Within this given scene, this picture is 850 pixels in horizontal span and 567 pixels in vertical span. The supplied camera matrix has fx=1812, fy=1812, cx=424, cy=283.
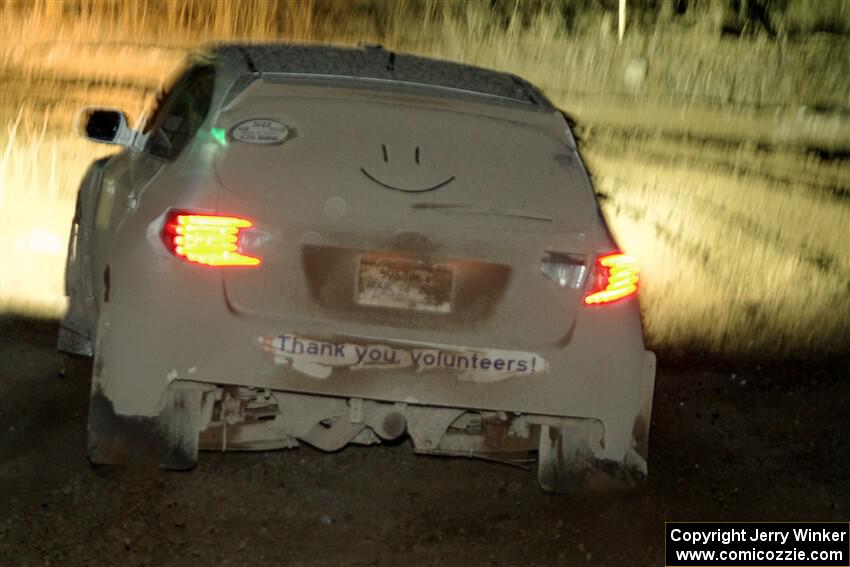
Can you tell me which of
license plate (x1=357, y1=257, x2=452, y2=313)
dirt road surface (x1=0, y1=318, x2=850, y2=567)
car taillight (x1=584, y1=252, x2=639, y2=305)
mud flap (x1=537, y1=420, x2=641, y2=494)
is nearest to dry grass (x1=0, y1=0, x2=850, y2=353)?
dirt road surface (x1=0, y1=318, x2=850, y2=567)

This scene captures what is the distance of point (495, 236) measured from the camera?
6.55 meters

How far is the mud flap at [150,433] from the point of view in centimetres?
659

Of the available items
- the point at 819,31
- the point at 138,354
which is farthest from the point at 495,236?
the point at 819,31

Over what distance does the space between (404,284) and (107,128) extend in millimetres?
1990

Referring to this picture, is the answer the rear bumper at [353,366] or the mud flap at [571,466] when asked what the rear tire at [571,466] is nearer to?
the mud flap at [571,466]

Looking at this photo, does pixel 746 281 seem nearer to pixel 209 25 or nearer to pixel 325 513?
pixel 325 513

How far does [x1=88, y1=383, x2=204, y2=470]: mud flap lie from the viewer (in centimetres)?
659

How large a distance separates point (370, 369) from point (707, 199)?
45.4 feet

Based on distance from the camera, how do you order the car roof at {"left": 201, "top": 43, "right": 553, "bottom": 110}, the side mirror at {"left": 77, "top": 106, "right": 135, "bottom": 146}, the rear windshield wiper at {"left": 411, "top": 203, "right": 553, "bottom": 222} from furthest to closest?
the side mirror at {"left": 77, "top": 106, "right": 135, "bottom": 146}
the car roof at {"left": 201, "top": 43, "right": 553, "bottom": 110}
the rear windshield wiper at {"left": 411, "top": 203, "right": 553, "bottom": 222}

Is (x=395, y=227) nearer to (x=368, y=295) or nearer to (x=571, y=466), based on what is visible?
(x=368, y=295)

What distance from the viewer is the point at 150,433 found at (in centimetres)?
660

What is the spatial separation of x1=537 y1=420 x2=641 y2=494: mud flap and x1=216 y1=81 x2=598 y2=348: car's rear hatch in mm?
480

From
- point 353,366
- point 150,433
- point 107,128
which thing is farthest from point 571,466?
point 107,128

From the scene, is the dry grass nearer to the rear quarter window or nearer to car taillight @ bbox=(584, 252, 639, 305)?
the rear quarter window
